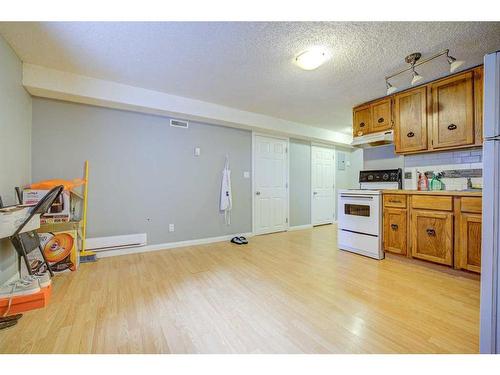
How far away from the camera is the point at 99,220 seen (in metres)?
3.16

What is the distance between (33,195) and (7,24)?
5.14 feet

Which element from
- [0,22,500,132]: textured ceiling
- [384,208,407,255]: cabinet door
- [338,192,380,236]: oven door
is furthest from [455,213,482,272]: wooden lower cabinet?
[0,22,500,132]: textured ceiling

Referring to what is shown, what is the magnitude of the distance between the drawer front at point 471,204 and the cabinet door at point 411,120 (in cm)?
87

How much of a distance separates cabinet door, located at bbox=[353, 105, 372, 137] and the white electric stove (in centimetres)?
68

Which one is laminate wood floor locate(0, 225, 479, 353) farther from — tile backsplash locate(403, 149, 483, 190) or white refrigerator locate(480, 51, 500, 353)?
tile backsplash locate(403, 149, 483, 190)

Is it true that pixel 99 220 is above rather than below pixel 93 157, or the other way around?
below

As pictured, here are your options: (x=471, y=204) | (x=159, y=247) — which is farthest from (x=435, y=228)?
(x=159, y=247)

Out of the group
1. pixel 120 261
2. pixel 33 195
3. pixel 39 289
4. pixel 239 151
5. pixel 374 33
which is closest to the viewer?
pixel 39 289

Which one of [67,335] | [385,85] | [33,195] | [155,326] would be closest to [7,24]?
[33,195]

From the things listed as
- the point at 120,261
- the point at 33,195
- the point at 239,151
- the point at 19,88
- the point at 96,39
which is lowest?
the point at 120,261

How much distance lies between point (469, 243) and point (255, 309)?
7.74ft

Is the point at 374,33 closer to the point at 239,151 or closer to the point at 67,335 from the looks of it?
the point at 239,151

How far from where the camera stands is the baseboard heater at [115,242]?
3080 mm

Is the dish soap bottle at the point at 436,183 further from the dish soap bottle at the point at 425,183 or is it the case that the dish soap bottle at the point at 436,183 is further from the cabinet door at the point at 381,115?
the cabinet door at the point at 381,115
